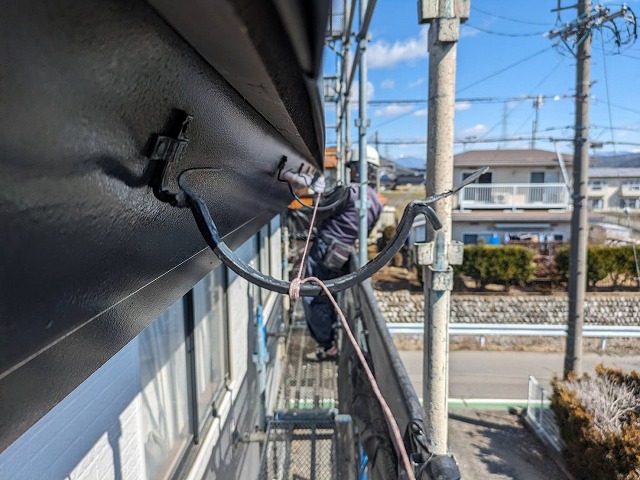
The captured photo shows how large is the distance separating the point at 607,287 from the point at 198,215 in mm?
15386

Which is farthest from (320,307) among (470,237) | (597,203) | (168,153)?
(597,203)

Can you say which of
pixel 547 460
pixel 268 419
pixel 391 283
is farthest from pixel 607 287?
pixel 268 419

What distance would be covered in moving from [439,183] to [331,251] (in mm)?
2821

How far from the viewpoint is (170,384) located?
2375mm

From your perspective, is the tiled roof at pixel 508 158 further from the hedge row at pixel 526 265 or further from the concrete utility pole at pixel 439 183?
the concrete utility pole at pixel 439 183

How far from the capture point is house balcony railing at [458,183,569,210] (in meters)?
17.9

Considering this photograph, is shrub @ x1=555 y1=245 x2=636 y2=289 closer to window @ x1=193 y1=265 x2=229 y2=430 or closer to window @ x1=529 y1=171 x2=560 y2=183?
window @ x1=529 y1=171 x2=560 y2=183

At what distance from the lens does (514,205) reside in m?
17.8

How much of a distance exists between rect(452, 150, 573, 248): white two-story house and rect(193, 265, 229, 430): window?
14526 mm

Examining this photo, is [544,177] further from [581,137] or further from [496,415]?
[496,415]

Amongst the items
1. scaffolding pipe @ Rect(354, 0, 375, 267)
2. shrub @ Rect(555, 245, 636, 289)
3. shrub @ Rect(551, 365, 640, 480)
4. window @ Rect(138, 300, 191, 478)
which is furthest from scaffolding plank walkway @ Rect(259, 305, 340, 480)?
shrub @ Rect(555, 245, 636, 289)

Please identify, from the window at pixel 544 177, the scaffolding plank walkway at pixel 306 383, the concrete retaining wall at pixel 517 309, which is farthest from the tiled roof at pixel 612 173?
the scaffolding plank walkway at pixel 306 383

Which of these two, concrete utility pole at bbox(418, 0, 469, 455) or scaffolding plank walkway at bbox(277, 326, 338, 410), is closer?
concrete utility pole at bbox(418, 0, 469, 455)

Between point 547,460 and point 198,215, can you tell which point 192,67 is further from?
point 547,460
